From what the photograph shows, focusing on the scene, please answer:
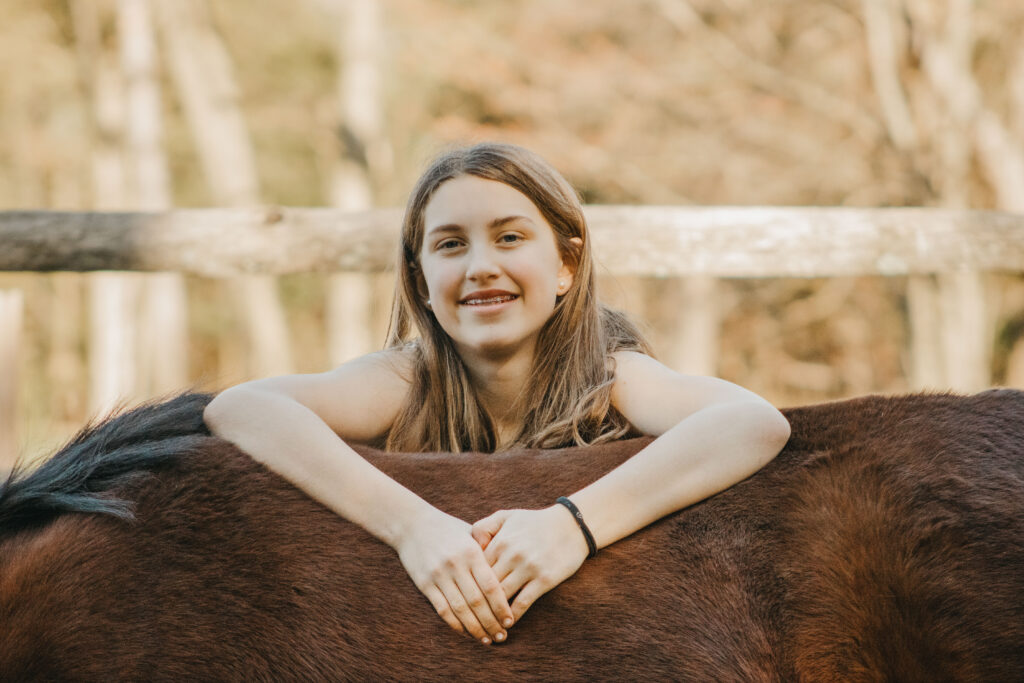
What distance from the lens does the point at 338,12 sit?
13.4 meters

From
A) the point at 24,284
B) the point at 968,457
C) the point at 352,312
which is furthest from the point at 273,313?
the point at 968,457

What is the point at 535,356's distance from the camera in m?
2.18

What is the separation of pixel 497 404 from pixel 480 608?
790 mm

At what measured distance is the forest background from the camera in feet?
24.1

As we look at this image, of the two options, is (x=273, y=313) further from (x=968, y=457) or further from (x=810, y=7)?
(x=968, y=457)

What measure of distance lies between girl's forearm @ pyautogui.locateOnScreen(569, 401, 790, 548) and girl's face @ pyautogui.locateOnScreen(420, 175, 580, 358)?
0.52 m

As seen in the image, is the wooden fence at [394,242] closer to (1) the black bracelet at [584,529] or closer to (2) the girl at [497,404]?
(2) the girl at [497,404]

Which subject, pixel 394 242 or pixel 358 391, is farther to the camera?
pixel 394 242

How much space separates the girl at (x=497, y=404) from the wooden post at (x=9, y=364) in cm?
184

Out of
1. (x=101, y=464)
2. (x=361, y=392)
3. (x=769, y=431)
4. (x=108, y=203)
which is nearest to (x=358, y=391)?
(x=361, y=392)

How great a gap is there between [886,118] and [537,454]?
6813 mm

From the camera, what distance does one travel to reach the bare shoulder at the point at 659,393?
1807mm

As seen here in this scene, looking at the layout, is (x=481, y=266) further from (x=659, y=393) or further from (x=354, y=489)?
(x=354, y=489)

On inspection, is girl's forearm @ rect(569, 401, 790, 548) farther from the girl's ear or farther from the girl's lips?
the girl's ear
